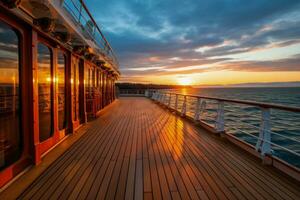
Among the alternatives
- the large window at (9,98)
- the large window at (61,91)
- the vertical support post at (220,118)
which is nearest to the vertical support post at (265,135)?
the vertical support post at (220,118)

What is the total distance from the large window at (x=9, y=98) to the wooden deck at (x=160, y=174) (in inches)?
17.7

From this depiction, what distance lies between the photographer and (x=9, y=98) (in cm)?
213

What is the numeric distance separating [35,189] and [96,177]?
0.58m

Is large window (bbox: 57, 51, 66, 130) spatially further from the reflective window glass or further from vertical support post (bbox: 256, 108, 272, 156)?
vertical support post (bbox: 256, 108, 272, 156)

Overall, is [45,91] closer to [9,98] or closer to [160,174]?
[9,98]

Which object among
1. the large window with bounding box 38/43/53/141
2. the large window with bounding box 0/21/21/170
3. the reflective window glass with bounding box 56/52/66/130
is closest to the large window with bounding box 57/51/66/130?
the reflective window glass with bounding box 56/52/66/130

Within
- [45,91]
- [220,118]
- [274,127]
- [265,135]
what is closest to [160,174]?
[265,135]

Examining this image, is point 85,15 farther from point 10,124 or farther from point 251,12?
point 251,12

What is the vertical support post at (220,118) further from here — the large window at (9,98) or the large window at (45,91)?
the large window at (9,98)

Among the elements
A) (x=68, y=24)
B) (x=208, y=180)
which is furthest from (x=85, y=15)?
(x=208, y=180)

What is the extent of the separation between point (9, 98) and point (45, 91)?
36.7 inches

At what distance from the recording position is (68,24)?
110 inches

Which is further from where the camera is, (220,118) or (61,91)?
(220,118)

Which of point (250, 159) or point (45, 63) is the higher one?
point (45, 63)
